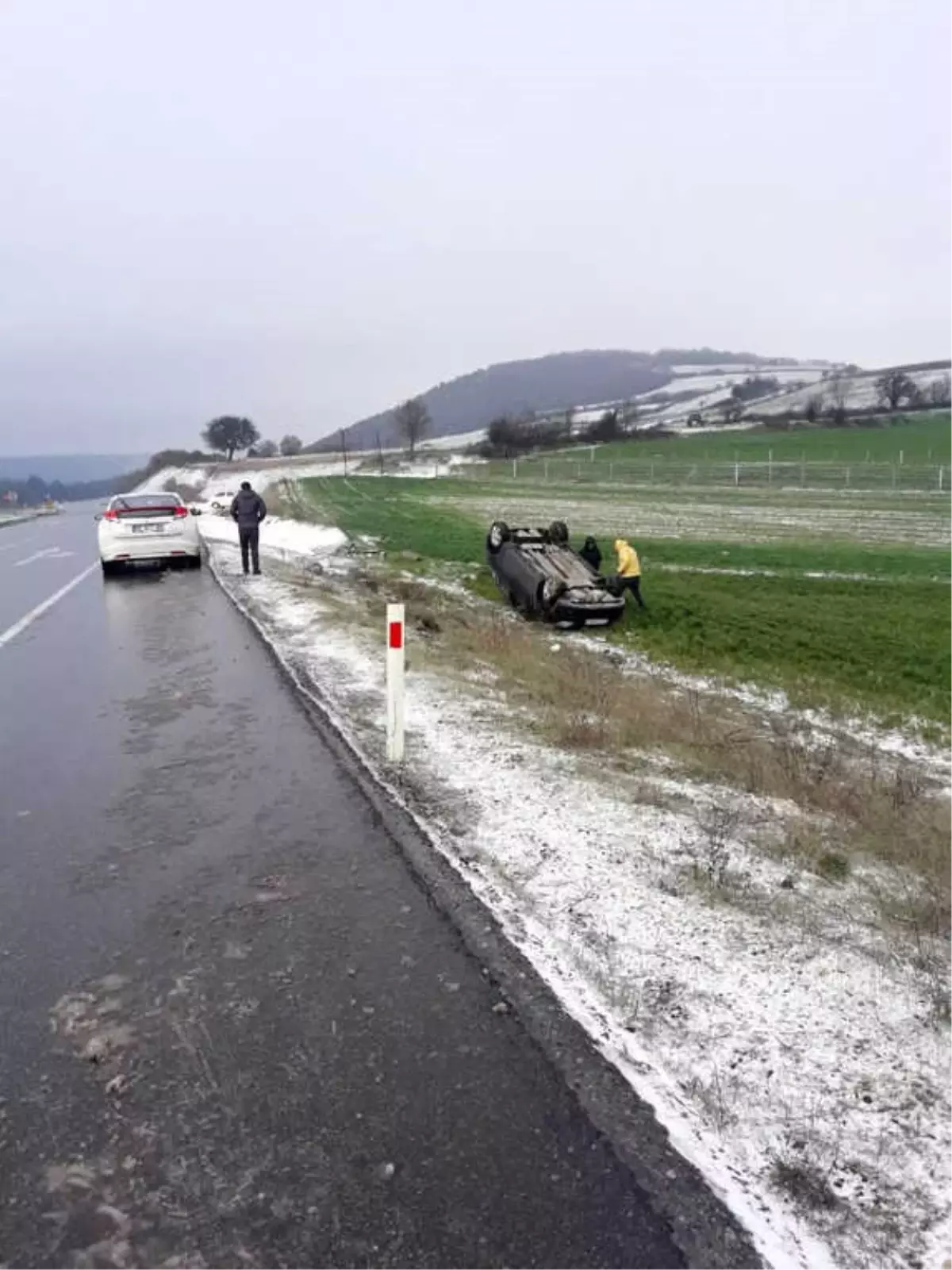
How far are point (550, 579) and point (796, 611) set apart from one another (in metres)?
4.31

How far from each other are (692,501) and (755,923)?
141ft

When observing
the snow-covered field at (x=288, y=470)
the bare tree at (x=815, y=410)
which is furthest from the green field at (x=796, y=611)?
the bare tree at (x=815, y=410)

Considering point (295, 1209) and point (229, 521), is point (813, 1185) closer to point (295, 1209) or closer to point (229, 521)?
point (295, 1209)

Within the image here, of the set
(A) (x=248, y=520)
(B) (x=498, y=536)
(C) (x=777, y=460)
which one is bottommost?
(B) (x=498, y=536)

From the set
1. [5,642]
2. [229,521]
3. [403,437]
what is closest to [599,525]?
[229,521]

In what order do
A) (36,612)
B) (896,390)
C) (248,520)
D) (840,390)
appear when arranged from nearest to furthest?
(36,612), (248,520), (896,390), (840,390)

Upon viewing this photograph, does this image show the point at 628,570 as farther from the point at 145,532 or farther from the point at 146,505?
the point at 146,505

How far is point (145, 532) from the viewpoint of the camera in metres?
17.4

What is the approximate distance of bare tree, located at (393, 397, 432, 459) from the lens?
4417 inches

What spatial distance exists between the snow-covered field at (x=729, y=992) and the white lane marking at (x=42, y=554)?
721 inches

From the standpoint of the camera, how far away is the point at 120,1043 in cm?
319

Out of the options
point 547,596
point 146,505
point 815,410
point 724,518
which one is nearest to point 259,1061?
point 547,596

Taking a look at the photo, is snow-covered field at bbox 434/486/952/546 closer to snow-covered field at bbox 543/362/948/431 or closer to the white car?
the white car

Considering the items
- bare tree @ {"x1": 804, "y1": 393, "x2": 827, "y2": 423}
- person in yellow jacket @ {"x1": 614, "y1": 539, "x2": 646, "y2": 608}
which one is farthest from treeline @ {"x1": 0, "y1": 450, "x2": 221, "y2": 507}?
person in yellow jacket @ {"x1": 614, "y1": 539, "x2": 646, "y2": 608}
